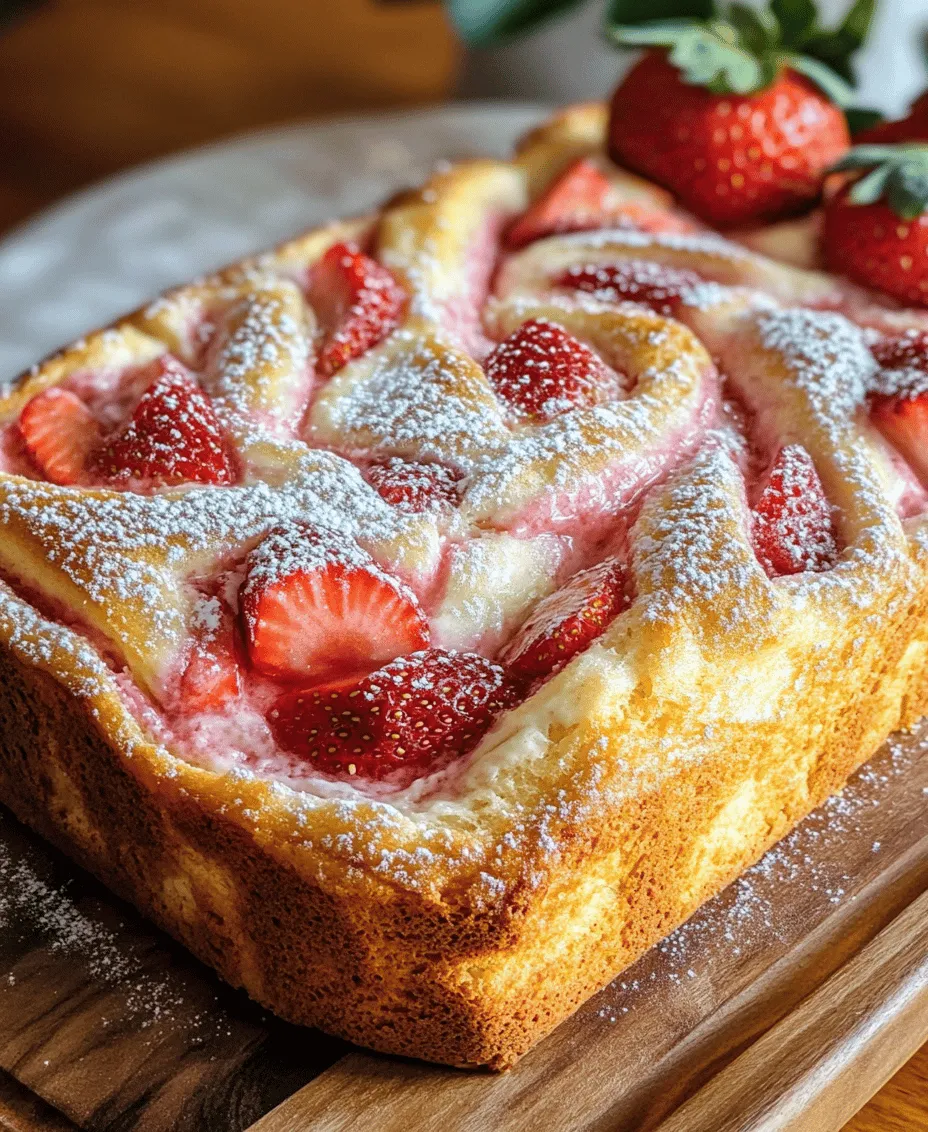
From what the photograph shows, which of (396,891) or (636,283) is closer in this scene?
(396,891)

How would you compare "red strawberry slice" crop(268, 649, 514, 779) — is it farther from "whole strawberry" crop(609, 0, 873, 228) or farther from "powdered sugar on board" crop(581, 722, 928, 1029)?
"whole strawberry" crop(609, 0, 873, 228)

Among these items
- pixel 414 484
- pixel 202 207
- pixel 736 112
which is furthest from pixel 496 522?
pixel 202 207

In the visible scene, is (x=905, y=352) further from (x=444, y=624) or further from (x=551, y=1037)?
(x=551, y=1037)

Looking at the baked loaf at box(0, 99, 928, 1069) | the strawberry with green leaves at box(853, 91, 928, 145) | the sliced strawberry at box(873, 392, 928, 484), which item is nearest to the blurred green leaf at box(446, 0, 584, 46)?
the strawberry with green leaves at box(853, 91, 928, 145)

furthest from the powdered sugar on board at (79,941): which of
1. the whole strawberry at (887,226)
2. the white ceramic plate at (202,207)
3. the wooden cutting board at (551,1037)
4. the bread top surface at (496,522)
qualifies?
the white ceramic plate at (202,207)

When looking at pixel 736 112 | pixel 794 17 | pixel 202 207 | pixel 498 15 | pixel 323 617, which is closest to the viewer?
pixel 323 617

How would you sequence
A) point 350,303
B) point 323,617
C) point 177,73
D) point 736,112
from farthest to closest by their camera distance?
1. point 177,73
2. point 736,112
3. point 350,303
4. point 323,617

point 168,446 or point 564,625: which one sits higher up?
point 168,446
